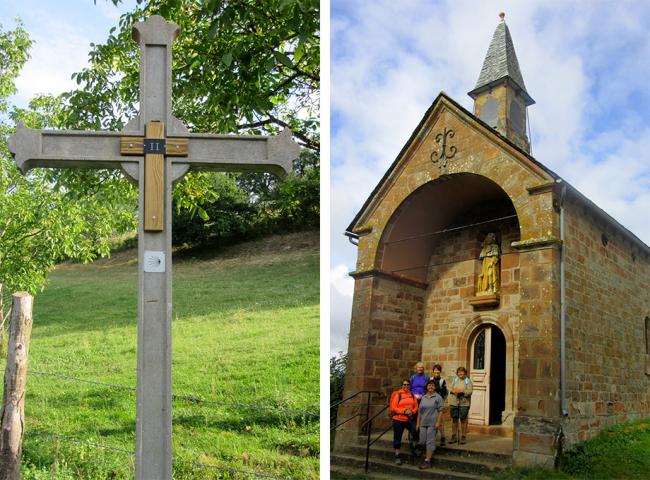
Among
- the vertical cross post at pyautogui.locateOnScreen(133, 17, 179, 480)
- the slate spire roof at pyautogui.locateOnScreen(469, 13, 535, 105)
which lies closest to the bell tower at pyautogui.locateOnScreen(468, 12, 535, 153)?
the slate spire roof at pyautogui.locateOnScreen(469, 13, 535, 105)

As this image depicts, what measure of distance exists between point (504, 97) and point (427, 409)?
682 cm

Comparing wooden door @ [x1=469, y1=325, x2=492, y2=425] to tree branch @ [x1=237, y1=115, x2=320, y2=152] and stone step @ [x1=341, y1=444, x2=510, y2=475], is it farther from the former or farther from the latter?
tree branch @ [x1=237, y1=115, x2=320, y2=152]

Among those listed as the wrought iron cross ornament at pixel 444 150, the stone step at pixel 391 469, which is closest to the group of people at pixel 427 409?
the stone step at pixel 391 469

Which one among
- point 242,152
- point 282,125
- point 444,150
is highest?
point 282,125

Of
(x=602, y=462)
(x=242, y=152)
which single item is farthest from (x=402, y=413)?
(x=242, y=152)

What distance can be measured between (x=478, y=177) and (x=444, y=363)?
3.20 m

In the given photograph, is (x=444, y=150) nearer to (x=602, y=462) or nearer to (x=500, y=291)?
(x=500, y=291)

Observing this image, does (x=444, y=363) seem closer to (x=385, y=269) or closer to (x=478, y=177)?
(x=385, y=269)

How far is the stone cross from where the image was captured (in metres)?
3.75

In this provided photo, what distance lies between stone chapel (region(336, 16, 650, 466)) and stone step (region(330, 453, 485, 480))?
0.54 metres

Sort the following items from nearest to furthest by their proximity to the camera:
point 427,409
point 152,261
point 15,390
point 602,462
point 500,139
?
point 152,261
point 15,390
point 602,462
point 427,409
point 500,139

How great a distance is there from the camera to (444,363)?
1026cm

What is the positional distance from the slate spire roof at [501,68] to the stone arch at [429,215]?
3561 mm

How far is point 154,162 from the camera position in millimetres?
3961
